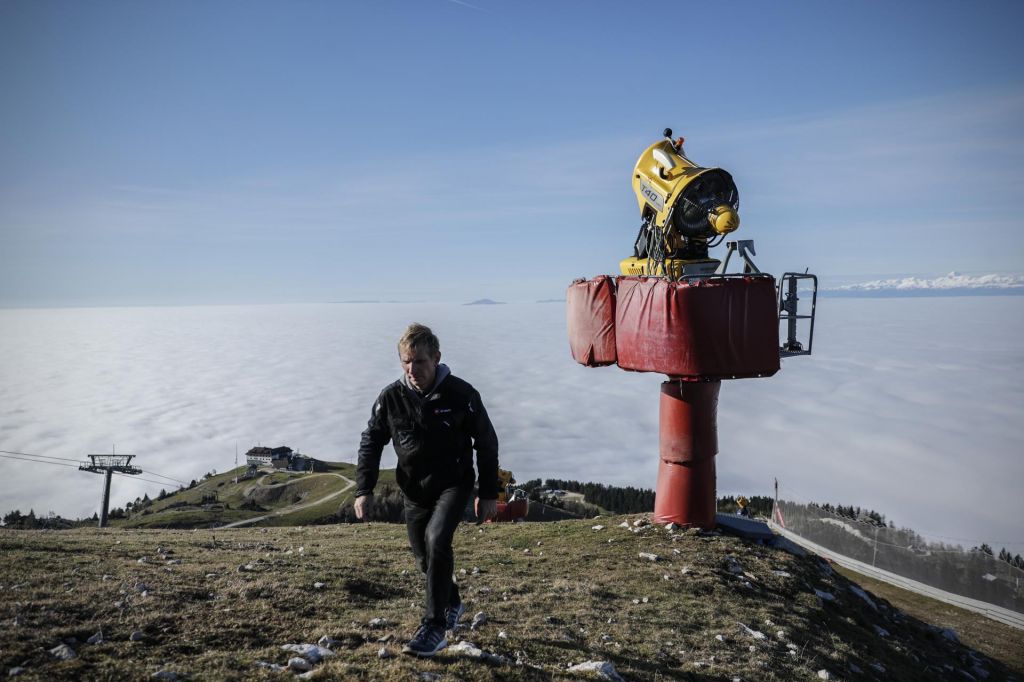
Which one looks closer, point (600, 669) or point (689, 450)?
point (600, 669)

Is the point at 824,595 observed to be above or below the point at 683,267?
below

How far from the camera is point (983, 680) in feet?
34.9

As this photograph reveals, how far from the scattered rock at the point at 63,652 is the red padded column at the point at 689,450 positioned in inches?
393

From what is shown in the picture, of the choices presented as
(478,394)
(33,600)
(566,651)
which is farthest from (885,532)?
(33,600)

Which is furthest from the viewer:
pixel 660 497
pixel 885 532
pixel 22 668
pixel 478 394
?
pixel 885 532

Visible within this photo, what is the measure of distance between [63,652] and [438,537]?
316 cm

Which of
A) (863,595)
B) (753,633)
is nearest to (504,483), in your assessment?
(863,595)

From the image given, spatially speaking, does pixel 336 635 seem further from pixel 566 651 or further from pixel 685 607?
pixel 685 607

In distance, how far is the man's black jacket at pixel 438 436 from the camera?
566 cm

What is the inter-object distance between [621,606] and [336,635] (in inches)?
154

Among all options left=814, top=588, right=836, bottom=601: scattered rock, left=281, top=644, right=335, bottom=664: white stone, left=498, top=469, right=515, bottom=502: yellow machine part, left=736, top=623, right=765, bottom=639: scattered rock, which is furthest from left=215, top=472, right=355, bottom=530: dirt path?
left=281, top=644, right=335, bottom=664: white stone

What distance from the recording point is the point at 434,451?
5.65m

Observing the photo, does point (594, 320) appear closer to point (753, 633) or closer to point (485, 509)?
point (753, 633)

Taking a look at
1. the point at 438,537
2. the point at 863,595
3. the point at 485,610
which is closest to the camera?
the point at 438,537
